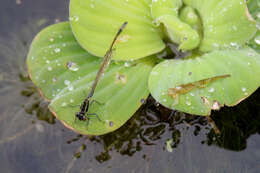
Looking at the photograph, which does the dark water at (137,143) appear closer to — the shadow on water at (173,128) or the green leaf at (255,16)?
the shadow on water at (173,128)

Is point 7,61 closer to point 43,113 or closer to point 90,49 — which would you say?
point 43,113

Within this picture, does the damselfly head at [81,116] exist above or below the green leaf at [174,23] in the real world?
below

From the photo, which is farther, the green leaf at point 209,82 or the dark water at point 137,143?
the dark water at point 137,143

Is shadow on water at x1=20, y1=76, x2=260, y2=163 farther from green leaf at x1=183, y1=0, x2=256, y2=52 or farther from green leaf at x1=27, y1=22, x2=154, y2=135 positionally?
green leaf at x1=183, y1=0, x2=256, y2=52

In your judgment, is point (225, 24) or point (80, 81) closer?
point (225, 24)

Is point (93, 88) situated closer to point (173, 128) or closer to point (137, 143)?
point (137, 143)

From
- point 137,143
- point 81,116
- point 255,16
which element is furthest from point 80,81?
point 255,16

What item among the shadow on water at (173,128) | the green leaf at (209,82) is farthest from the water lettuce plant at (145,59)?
the shadow on water at (173,128)
